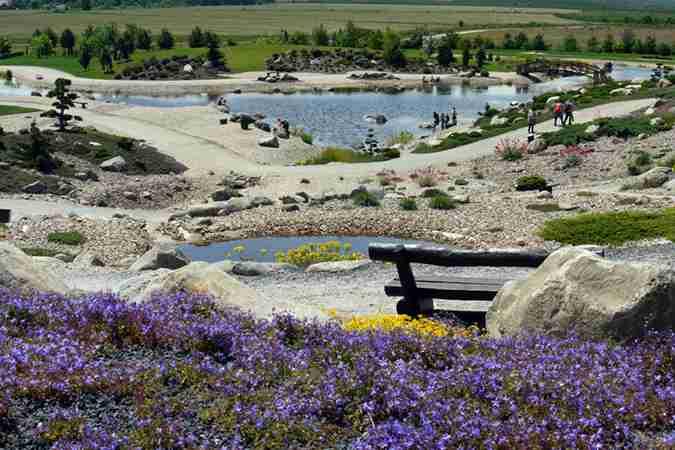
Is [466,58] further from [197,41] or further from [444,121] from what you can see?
[444,121]

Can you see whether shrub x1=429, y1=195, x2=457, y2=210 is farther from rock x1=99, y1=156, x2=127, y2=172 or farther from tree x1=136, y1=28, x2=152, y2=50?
tree x1=136, y1=28, x2=152, y2=50

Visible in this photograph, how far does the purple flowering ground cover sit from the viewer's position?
795cm

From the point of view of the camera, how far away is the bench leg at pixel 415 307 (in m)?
15.0

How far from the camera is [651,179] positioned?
36031mm

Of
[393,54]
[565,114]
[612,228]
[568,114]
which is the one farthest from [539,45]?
[612,228]

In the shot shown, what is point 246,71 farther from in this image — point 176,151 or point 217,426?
point 217,426

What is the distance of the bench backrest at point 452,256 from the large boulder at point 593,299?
2305mm

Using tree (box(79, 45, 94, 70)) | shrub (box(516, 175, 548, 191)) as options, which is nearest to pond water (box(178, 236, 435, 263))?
shrub (box(516, 175, 548, 191))

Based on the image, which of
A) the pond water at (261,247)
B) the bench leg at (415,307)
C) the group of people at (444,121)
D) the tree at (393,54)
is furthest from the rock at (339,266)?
the tree at (393,54)

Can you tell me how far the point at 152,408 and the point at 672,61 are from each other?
115889 mm

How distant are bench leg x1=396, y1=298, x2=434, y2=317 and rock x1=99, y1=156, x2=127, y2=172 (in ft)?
113

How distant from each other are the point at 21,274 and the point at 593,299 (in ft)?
25.8

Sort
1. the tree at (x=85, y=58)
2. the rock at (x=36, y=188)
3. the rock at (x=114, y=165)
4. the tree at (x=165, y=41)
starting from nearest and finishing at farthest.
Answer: the rock at (x=36, y=188), the rock at (x=114, y=165), the tree at (x=85, y=58), the tree at (x=165, y=41)

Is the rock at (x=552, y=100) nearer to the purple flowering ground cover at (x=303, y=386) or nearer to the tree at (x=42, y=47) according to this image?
the purple flowering ground cover at (x=303, y=386)
